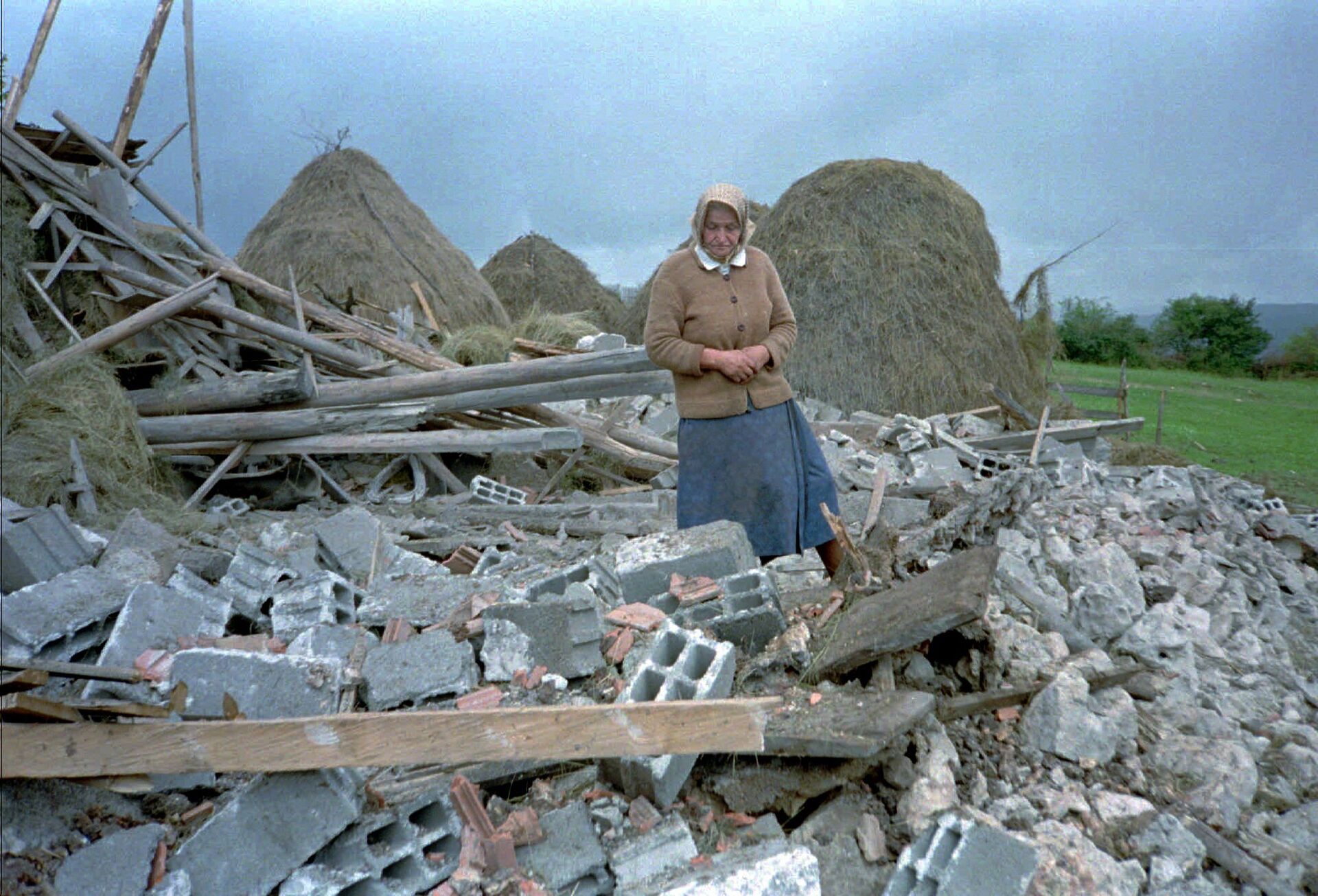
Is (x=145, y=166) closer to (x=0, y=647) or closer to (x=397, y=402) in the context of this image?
(x=397, y=402)

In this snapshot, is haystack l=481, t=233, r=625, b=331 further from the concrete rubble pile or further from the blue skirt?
the concrete rubble pile

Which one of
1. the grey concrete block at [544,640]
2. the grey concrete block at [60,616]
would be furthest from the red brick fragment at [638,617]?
the grey concrete block at [60,616]

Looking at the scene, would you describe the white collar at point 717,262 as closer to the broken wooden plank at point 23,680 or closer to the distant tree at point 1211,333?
the broken wooden plank at point 23,680

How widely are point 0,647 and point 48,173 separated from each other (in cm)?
542

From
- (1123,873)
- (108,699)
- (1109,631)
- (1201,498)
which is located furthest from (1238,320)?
(108,699)

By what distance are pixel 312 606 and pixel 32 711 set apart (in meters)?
1.32

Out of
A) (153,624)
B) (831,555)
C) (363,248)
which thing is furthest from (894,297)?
(153,624)

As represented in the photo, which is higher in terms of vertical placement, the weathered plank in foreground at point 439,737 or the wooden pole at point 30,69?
the wooden pole at point 30,69

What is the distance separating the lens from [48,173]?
21.8 ft

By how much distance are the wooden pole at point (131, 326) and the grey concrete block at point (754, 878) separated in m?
5.57

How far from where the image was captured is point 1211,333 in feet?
28.0

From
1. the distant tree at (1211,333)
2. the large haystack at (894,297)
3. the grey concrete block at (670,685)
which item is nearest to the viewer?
the grey concrete block at (670,685)

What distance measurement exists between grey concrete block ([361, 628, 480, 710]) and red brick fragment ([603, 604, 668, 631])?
0.50m

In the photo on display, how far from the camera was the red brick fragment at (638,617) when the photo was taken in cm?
289
